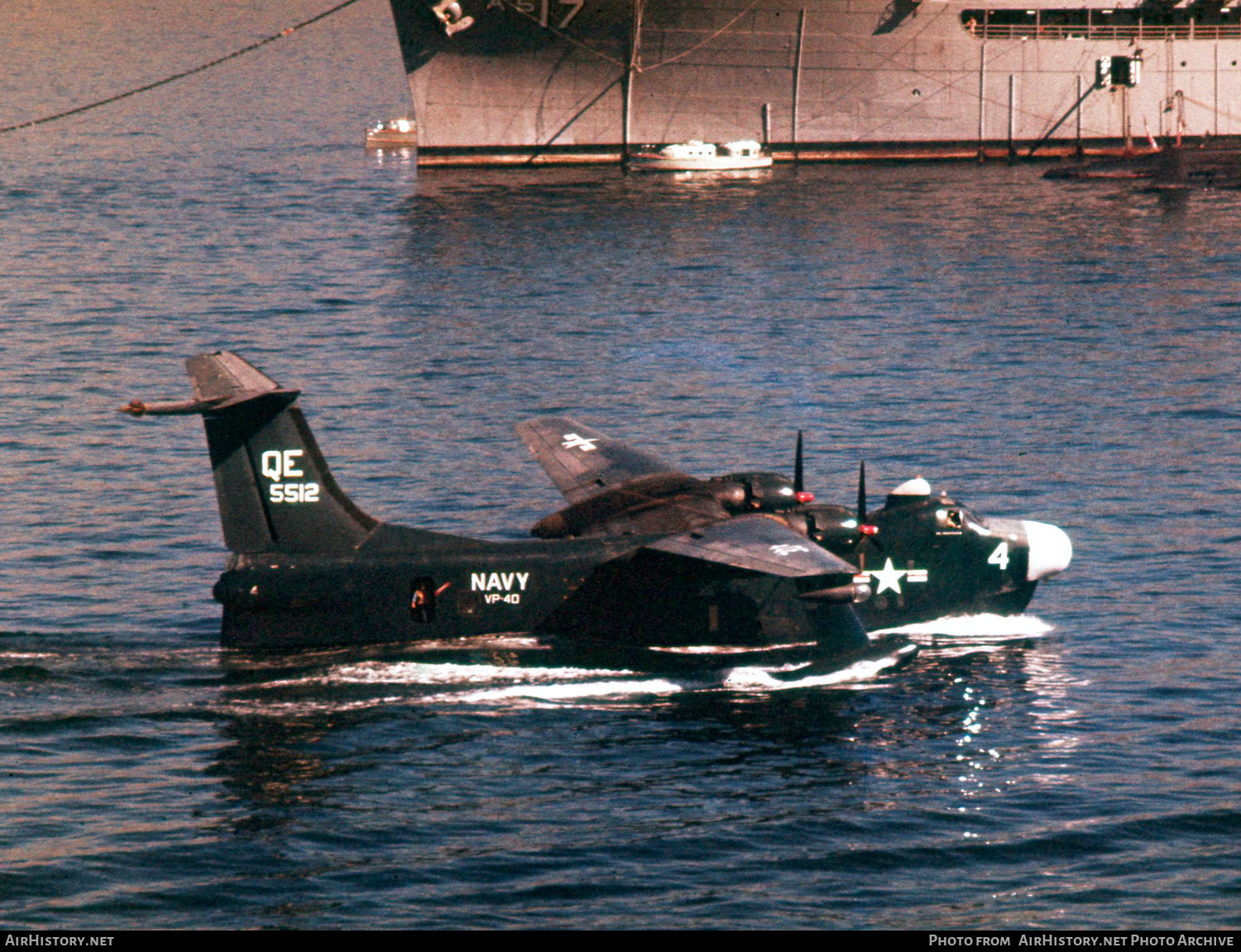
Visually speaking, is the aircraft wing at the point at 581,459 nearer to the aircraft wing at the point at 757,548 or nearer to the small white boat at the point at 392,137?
the aircraft wing at the point at 757,548

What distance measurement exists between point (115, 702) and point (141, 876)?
763cm

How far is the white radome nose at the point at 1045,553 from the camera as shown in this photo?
39.8 m

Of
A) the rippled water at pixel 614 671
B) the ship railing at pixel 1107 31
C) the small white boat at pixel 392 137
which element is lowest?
the rippled water at pixel 614 671

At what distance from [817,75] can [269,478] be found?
98.7 m

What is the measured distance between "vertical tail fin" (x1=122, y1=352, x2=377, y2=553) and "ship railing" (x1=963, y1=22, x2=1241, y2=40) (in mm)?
103913

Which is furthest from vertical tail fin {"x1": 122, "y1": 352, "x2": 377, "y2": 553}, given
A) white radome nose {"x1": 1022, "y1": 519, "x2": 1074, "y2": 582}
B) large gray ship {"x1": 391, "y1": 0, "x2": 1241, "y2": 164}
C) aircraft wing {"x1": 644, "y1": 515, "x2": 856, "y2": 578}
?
large gray ship {"x1": 391, "y1": 0, "x2": 1241, "y2": 164}

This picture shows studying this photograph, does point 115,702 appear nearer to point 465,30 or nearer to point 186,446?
point 186,446

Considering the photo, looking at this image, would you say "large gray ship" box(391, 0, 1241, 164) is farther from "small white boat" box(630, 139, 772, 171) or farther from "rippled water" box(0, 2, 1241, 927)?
"rippled water" box(0, 2, 1241, 927)

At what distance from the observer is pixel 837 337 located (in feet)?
249

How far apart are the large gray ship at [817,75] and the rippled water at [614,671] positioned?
19.2 meters

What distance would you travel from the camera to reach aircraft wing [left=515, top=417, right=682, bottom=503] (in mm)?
42062

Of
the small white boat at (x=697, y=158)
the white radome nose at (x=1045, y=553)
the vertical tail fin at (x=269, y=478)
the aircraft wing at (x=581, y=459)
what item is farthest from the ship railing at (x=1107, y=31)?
the vertical tail fin at (x=269, y=478)

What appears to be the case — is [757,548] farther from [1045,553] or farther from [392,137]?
[392,137]

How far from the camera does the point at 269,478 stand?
35.6 metres
